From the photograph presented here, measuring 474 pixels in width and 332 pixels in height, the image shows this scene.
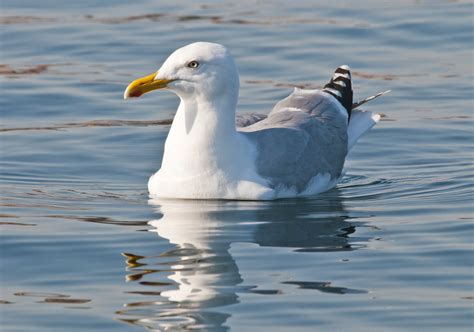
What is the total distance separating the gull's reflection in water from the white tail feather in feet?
4.16

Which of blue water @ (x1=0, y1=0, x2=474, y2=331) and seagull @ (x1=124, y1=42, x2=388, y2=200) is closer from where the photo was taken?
blue water @ (x1=0, y1=0, x2=474, y2=331)

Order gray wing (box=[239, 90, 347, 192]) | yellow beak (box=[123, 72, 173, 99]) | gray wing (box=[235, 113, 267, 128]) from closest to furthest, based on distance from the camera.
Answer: yellow beak (box=[123, 72, 173, 99]) → gray wing (box=[239, 90, 347, 192]) → gray wing (box=[235, 113, 267, 128])

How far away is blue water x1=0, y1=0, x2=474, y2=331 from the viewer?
28.0ft

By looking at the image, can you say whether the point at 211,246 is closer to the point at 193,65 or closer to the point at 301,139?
the point at 193,65

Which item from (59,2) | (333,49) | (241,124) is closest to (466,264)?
(241,124)

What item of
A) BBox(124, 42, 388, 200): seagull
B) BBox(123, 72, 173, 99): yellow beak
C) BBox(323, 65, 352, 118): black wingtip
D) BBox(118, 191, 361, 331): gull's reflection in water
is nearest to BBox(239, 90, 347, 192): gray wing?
BBox(124, 42, 388, 200): seagull

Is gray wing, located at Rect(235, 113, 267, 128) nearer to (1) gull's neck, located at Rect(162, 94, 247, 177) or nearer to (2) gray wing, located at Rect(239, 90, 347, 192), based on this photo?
(2) gray wing, located at Rect(239, 90, 347, 192)

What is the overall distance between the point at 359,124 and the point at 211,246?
374 centimetres

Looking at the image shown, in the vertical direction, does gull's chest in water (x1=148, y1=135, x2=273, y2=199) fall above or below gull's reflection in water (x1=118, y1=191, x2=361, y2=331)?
above

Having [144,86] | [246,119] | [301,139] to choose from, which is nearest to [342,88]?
[246,119]

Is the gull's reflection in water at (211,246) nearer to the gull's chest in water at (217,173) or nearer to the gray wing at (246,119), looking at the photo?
the gull's chest in water at (217,173)

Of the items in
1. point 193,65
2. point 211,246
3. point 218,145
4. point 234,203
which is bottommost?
point 211,246

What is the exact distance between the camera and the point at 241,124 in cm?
1234

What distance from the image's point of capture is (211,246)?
32.4 feet
